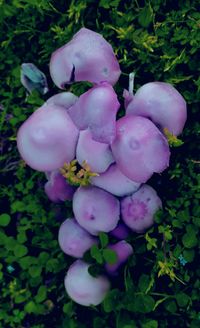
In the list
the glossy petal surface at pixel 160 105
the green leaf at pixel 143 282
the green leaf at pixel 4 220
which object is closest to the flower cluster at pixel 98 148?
the glossy petal surface at pixel 160 105

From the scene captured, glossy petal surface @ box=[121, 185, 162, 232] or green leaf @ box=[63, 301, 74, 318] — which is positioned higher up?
glossy petal surface @ box=[121, 185, 162, 232]

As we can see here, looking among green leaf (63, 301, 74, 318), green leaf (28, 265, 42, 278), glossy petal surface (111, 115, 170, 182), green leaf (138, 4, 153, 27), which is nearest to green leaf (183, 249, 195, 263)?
glossy petal surface (111, 115, 170, 182)

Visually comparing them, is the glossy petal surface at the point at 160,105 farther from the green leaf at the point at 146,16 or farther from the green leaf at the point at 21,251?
the green leaf at the point at 21,251

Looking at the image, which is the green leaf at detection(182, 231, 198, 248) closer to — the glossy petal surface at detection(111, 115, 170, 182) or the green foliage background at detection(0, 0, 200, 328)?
the green foliage background at detection(0, 0, 200, 328)

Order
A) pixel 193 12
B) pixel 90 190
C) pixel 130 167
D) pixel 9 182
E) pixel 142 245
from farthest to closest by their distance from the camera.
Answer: pixel 9 182 → pixel 193 12 → pixel 142 245 → pixel 90 190 → pixel 130 167

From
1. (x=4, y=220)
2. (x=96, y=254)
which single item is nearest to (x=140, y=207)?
(x=96, y=254)

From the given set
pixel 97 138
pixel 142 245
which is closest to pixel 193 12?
pixel 97 138

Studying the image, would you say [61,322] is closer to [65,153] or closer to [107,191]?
[107,191]
